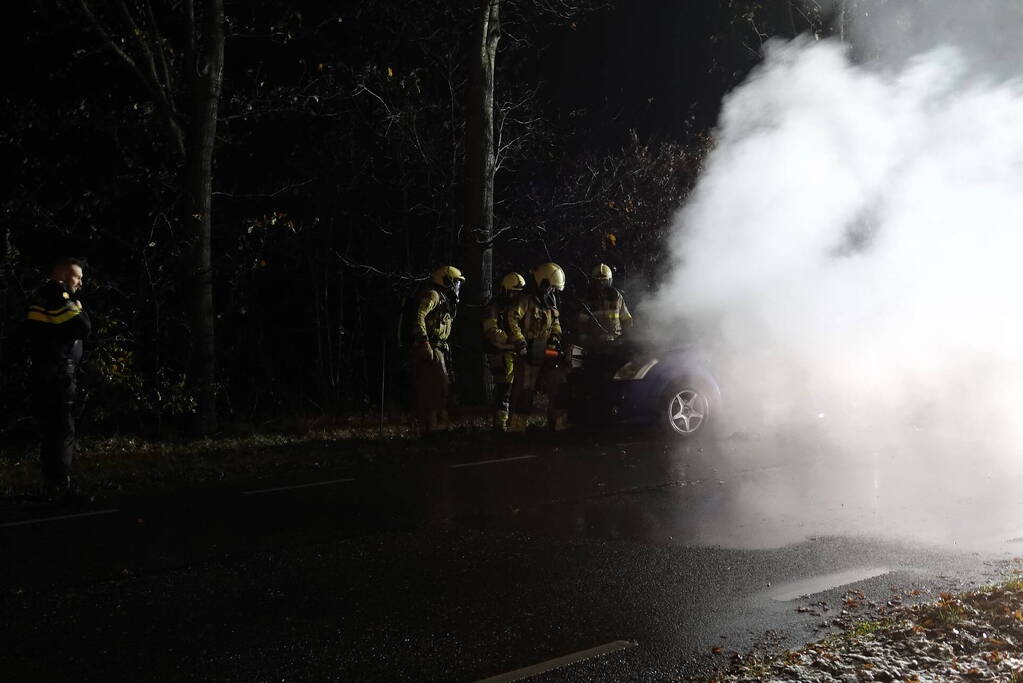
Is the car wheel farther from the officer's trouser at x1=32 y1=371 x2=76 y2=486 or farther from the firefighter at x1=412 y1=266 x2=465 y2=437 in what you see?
the officer's trouser at x1=32 y1=371 x2=76 y2=486

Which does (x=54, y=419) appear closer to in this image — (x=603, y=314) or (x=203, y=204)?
(x=203, y=204)

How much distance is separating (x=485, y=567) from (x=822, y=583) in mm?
2045

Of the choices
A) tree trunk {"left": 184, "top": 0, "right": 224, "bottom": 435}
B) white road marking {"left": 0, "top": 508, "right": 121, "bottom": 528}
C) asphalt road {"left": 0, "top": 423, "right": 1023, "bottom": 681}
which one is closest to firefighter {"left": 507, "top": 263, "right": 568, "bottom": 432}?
asphalt road {"left": 0, "top": 423, "right": 1023, "bottom": 681}

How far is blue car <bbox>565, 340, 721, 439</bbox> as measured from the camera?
13.6 meters

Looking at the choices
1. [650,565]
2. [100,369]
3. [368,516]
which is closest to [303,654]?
[650,565]

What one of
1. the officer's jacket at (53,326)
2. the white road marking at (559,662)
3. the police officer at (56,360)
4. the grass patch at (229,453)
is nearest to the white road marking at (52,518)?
the police officer at (56,360)

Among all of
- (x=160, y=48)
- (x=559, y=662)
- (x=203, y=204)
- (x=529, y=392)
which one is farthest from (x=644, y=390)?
(x=160, y=48)

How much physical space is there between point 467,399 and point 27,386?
7553 millimetres

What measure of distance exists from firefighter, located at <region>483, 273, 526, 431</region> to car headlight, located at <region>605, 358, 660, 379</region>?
5.18 ft

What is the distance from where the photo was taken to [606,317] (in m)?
15.5

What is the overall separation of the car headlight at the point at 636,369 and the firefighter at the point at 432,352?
2207 millimetres

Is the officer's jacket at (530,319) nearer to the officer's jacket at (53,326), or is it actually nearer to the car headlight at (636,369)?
the car headlight at (636,369)

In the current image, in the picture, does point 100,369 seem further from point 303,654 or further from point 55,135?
point 303,654

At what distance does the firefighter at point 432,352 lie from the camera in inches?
555
